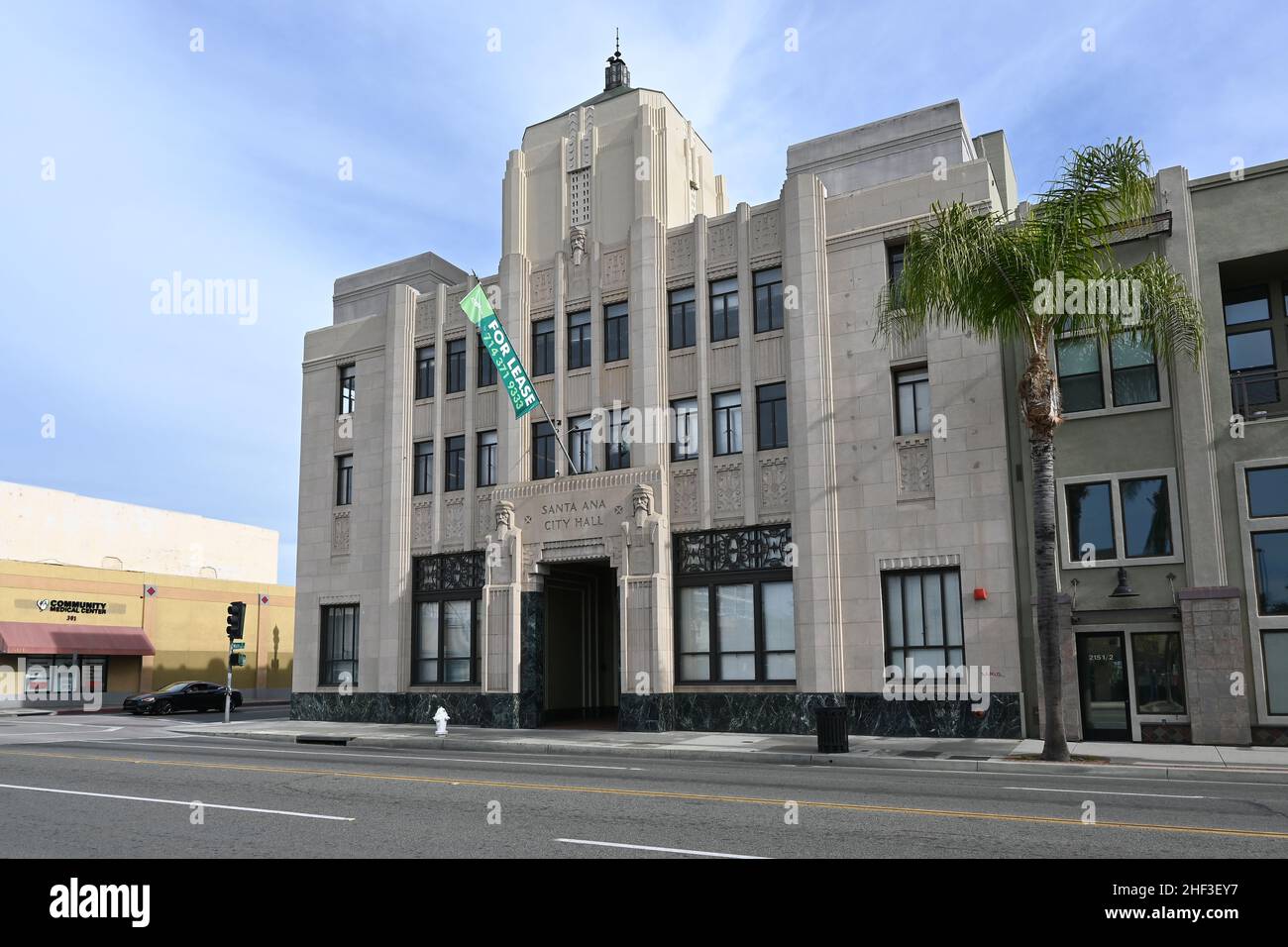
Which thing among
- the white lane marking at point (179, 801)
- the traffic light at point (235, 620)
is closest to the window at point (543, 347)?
the traffic light at point (235, 620)

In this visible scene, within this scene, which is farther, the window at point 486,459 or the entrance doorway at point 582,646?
the window at point 486,459

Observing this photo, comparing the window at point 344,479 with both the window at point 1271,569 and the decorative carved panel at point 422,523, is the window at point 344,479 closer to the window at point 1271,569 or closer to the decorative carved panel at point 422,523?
the decorative carved panel at point 422,523

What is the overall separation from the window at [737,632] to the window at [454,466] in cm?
838

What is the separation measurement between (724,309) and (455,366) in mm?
9195

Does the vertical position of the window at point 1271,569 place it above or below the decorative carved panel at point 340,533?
below

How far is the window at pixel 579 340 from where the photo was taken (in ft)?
96.6

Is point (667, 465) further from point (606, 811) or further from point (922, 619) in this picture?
point (606, 811)

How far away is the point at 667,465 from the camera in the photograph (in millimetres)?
27172

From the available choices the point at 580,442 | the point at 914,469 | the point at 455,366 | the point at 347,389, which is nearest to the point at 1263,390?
the point at 914,469
